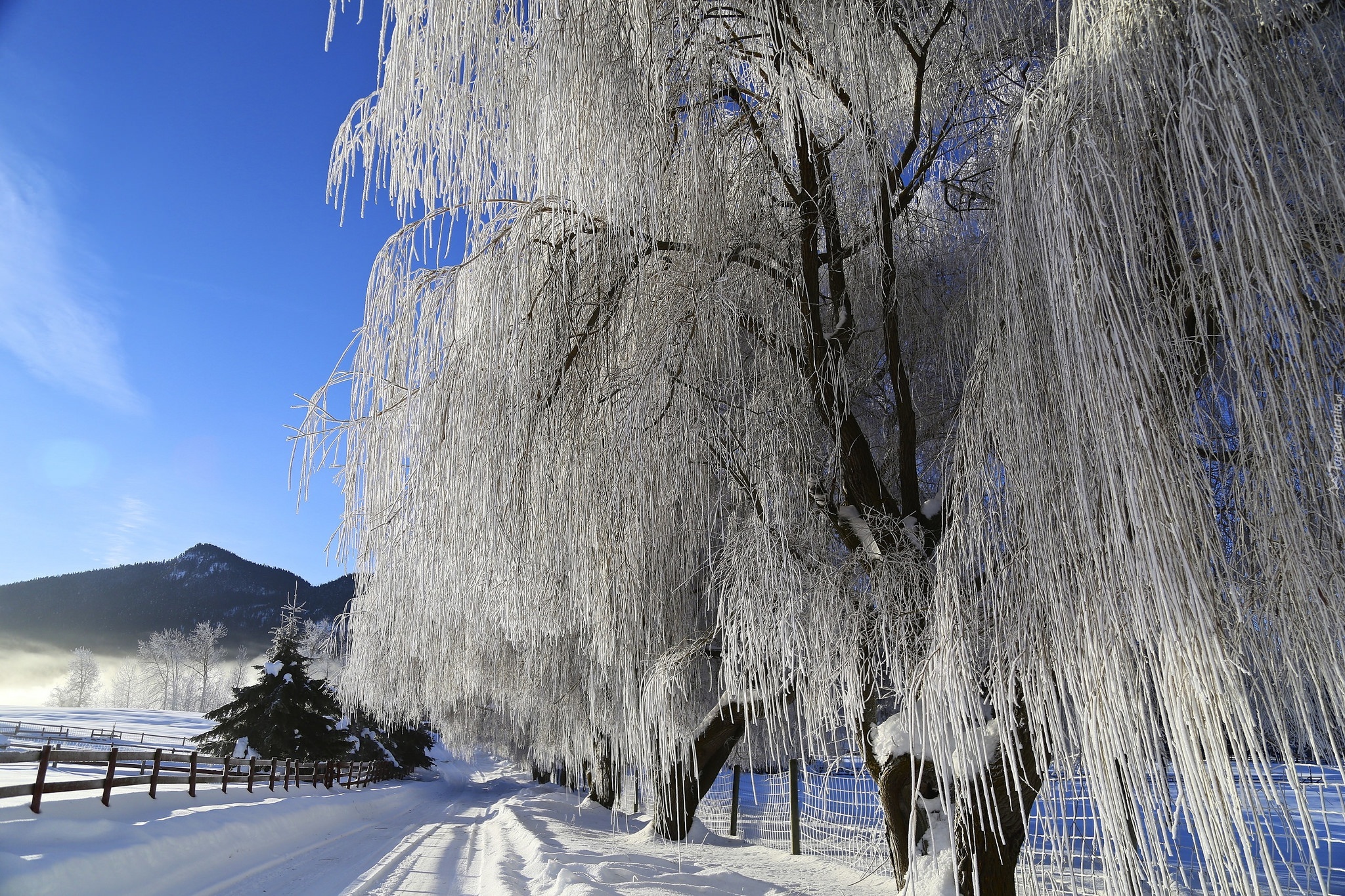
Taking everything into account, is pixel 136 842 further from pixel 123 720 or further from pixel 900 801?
pixel 123 720

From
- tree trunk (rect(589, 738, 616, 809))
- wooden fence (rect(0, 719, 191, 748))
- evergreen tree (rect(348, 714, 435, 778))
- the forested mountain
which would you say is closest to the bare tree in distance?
the forested mountain

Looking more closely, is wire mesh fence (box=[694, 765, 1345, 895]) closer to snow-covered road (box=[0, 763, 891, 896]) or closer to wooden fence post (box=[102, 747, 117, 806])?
snow-covered road (box=[0, 763, 891, 896])

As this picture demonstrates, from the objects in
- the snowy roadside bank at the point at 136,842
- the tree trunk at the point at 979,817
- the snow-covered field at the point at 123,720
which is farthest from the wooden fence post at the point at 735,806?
the snow-covered field at the point at 123,720

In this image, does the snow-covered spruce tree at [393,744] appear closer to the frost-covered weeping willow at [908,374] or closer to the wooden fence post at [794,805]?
the wooden fence post at [794,805]

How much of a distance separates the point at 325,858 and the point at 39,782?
3.17m

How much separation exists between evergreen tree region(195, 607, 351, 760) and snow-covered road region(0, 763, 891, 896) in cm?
1225

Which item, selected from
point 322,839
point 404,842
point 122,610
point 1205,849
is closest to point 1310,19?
point 1205,849

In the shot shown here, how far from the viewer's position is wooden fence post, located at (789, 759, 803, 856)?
8648mm

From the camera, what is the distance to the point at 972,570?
316 cm

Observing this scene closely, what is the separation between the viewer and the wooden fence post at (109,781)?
7.28 m

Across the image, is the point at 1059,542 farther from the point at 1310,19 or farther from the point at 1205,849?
the point at 1310,19

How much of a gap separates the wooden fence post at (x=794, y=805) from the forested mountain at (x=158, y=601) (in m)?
103

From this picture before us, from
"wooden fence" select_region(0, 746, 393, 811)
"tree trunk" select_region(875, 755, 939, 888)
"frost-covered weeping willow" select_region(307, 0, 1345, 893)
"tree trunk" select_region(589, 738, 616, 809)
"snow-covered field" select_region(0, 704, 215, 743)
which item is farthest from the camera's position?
"snow-covered field" select_region(0, 704, 215, 743)

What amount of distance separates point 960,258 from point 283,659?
24832mm
